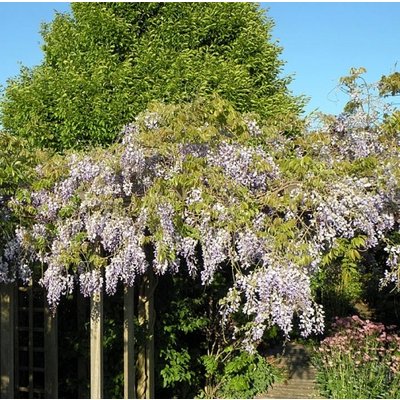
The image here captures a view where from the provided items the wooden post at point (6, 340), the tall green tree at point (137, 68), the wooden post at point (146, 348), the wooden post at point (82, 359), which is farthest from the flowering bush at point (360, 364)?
the tall green tree at point (137, 68)

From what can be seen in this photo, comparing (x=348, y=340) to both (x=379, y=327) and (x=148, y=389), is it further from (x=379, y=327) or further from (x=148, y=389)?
(x=148, y=389)

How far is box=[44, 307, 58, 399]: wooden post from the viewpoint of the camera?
503cm

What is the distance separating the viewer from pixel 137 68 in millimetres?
9188

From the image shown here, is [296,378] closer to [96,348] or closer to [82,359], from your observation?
[82,359]

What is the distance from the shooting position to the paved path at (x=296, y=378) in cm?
659

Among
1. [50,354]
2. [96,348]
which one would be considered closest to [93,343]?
[96,348]

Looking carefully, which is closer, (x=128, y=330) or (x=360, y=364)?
(x=128, y=330)

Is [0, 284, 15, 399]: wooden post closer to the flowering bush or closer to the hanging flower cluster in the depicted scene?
the hanging flower cluster

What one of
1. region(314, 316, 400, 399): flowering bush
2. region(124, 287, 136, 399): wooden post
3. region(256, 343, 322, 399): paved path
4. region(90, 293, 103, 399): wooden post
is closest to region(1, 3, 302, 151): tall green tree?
region(256, 343, 322, 399): paved path

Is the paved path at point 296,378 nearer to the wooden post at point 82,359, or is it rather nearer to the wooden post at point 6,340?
the wooden post at point 82,359

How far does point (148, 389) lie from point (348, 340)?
234cm

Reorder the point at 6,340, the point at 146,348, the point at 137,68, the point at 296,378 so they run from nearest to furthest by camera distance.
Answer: the point at 6,340 < the point at 146,348 < the point at 296,378 < the point at 137,68

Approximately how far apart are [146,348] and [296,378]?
239cm

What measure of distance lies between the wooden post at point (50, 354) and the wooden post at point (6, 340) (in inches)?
21.8
